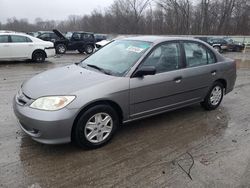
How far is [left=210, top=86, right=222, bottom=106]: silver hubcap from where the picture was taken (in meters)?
5.85

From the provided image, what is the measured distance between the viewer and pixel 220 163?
3.73 metres

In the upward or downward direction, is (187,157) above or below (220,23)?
below

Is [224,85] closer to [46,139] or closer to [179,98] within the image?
[179,98]

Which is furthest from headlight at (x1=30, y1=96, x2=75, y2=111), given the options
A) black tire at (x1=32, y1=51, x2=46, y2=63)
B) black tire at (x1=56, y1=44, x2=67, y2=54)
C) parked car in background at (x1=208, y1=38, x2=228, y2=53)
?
parked car in background at (x1=208, y1=38, x2=228, y2=53)

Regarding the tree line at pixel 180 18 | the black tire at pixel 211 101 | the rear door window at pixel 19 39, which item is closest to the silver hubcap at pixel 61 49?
the rear door window at pixel 19 39

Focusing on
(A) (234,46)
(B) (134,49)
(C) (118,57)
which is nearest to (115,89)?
(C) (118,57)

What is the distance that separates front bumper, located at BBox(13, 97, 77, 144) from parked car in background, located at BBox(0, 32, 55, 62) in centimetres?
993

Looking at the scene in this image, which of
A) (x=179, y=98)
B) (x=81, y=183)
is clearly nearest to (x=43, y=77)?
(x=81, y=183)

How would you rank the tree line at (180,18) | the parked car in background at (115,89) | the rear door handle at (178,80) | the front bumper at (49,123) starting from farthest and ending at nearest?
the tree line at (180,18)
the rear door handle at (178,80)
the parked car in background at (115,89)
the front bumper at (49,123)

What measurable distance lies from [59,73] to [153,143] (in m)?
1.90

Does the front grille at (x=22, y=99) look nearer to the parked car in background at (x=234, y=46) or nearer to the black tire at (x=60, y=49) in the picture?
the black tire at (x=60, y=49)

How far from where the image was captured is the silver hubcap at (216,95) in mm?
5849

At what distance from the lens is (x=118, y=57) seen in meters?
4.73

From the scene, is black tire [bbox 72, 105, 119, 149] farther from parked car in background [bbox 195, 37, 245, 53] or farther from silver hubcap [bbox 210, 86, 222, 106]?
parked car in background [bbox 195, 37, 245, 53]
